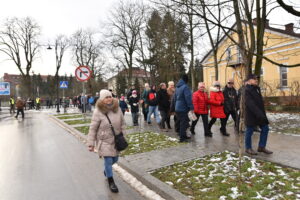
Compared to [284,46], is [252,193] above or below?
below

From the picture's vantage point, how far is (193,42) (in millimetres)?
19609

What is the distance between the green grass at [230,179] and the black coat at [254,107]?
0.83 metres

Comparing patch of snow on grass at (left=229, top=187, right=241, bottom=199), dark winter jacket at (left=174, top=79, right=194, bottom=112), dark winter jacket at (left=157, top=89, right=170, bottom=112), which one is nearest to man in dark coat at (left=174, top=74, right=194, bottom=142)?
dark winter jacket at (left=174, top=79, right=194, bottom=112)

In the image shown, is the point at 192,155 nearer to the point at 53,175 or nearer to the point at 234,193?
the point at 234,193

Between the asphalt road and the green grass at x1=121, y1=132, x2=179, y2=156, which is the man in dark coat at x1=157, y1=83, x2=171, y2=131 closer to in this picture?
the green grass at x1=121, y1=132, x2=179, y2=156

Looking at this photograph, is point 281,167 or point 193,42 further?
point 193,42

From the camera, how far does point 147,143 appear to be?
6805 millimetres

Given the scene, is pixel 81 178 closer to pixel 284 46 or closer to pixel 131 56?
pixel 284 46

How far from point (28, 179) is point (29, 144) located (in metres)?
3.69

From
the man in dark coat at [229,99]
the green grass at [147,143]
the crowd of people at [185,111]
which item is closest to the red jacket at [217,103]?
the crowd of people at [185,111]

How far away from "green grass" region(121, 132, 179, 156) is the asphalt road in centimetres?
102

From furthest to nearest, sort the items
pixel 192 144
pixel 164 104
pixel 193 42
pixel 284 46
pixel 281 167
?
1. pixel 284 46
2. pixel 193 42
3. pixel 164 104
4. pixel 192 144
5. pixel 281 167

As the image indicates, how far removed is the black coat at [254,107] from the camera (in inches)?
193

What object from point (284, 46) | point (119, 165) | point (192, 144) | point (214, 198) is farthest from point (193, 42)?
point (214, 198)
